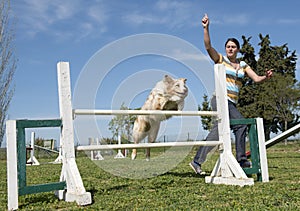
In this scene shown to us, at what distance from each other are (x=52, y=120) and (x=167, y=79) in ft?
5.05

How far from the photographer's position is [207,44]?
422 cm

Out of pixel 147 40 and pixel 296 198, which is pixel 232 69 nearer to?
pixel 147 40

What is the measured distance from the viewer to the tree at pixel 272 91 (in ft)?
99.3

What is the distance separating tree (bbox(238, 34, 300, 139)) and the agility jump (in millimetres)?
27212

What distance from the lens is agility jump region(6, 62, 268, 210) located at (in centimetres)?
293

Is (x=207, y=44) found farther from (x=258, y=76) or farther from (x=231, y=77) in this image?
(x=258, y=76)

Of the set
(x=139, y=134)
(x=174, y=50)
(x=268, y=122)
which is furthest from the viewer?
(x=268, y=122)

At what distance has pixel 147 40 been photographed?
4.13 metres

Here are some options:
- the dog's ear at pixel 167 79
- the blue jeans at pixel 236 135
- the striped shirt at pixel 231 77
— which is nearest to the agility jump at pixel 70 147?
the blue jeans at pixel 236 135

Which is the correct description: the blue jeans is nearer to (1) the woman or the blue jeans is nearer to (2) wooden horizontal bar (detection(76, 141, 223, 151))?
(1) the woman

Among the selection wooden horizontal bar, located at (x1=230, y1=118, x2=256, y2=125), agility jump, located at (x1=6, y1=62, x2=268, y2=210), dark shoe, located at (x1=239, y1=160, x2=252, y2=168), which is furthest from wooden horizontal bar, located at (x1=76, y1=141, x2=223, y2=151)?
dark shoe, located at (x1=239, y1=160, x2=252, y2=168)

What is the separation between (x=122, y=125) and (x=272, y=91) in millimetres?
28316

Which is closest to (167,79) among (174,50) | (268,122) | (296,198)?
(174,50)

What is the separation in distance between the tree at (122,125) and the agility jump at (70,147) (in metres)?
0.58
